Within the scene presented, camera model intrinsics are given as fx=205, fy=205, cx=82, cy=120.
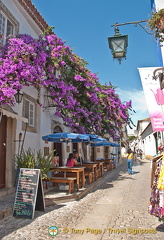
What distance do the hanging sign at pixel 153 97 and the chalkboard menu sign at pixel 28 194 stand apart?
124 inches

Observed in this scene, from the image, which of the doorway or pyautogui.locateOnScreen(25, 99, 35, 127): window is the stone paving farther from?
pyautogui.locateOnScreen(25, 99, 35, 127): window

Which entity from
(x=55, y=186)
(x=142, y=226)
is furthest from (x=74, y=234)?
(x=55, y=186)

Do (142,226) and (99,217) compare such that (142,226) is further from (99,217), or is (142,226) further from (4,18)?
(4,18)

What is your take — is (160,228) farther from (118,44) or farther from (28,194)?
(118,44)

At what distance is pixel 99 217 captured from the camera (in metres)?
4.96

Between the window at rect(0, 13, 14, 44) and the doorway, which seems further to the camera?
the window at rect(0, 13, 14, 44)

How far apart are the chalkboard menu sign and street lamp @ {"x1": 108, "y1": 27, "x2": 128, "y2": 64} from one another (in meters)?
3.70

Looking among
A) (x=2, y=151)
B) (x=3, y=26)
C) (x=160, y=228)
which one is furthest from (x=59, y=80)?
(x=160, y=228)

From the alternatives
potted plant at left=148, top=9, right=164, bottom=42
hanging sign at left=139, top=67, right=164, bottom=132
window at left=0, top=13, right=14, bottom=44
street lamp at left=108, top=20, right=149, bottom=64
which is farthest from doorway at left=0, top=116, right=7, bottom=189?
potted plant at left=148, top=9, right=164, bottom=42

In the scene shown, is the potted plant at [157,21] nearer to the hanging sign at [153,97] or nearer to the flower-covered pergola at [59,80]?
the hanging sign at [153,97]

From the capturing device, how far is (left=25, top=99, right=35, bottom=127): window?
908cm

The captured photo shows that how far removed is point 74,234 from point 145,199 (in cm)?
354

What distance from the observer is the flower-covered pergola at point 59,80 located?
6.65 metres

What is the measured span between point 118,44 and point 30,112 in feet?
18.3
